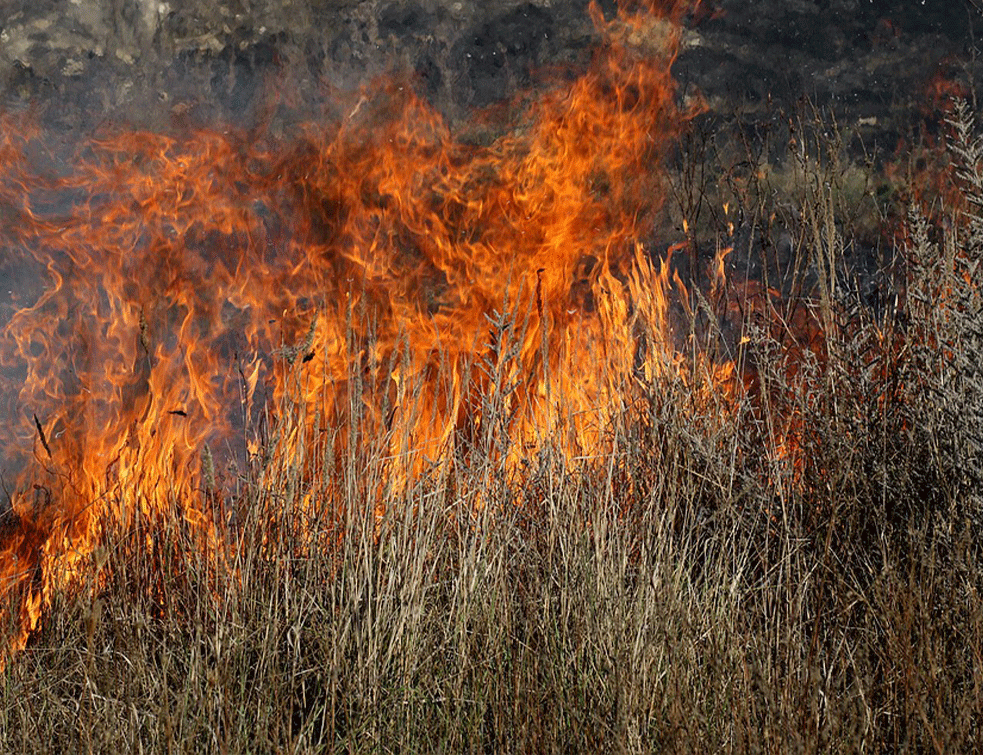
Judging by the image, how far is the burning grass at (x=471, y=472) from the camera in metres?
2.62

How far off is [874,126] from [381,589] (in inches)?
138

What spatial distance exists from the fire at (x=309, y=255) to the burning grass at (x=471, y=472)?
0.02 m

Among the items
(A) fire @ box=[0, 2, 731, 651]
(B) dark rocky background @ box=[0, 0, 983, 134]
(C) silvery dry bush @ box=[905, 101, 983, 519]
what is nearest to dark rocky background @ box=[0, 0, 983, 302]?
(B) dark rocky background @ box=[0, 0, 983, 134]

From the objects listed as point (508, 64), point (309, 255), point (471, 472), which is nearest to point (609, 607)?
point (471, 472)

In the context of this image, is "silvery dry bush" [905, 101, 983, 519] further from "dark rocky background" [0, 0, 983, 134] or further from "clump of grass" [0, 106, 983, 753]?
"dark rocky background" [0, 0, 983, 134]

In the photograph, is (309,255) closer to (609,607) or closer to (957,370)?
(609,607)

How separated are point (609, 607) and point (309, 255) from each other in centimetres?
265

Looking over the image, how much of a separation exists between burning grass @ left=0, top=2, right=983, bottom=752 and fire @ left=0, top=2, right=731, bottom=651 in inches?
0.6

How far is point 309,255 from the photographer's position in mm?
4828

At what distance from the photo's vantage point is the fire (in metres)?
4.56

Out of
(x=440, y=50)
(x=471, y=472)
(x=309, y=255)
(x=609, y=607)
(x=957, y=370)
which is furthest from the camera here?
(x=440, y=50)

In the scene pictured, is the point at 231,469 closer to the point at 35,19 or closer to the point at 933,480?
the point at 35,19

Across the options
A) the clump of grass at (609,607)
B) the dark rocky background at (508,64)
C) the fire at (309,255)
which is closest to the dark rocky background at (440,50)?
the dark rocky background at (508,64)

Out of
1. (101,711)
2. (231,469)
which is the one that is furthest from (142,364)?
(101,711)
